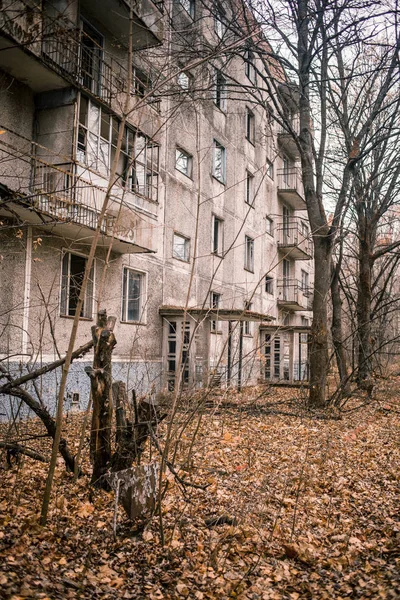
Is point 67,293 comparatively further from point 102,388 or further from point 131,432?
point 131,432

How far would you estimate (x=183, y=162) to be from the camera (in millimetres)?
17891

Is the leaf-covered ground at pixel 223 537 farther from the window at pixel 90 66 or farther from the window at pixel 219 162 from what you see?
the window at pixel 219 162

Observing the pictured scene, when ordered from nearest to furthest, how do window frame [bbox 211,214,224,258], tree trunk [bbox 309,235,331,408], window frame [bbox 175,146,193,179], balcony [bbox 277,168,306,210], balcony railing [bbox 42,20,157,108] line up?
balcony railing [bbox 42,20,157,108] < tree trunk [bbox 309,235,331,408] < window frame [bbox 175,146,193,179] < window frame [bbox 211,214,224,258] < balcony [bbox 277,168,306,210]

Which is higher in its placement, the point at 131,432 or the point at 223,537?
the point at 131,432

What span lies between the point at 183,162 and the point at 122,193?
40.1 feet

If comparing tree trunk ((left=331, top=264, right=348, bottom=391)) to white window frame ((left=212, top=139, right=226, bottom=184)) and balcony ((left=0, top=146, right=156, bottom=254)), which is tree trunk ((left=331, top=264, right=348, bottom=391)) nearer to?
white window frame ((left=212, top=139, right=226, bottom=184))

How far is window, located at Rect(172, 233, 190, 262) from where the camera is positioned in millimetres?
17080

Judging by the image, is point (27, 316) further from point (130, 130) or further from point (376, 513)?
point (376, 513)

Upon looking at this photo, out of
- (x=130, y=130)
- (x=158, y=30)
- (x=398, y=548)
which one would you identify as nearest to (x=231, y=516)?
(x=398, y=548)

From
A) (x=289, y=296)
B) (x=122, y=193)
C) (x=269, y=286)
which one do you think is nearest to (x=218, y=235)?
(x=269, y=286)

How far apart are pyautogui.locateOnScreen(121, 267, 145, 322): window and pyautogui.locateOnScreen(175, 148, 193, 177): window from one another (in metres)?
4.41

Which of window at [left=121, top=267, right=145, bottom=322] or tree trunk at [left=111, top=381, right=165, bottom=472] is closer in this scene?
tree trunk at [left=111, top=381, right=165, bottom=472]

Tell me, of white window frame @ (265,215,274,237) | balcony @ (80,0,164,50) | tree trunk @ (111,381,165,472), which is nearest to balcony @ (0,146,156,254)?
balcony @ (80,0,164,50)

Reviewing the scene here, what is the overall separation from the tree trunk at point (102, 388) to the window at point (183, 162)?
12684mm
